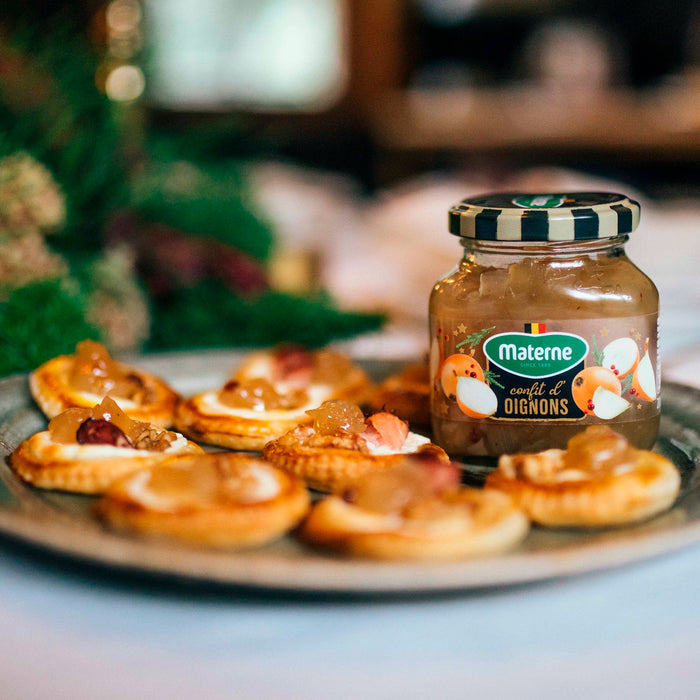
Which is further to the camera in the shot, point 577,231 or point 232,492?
point 577,231

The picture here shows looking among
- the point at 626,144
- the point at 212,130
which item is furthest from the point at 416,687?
the point at 626,144

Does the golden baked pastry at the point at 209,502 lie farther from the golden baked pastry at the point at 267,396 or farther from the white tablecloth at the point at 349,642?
the golden baked pastry at the point at 267,396

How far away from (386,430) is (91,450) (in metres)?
0.37

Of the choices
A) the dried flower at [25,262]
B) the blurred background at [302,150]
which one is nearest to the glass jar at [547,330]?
the blurred background at [302,150]

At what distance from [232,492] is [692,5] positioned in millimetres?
5030

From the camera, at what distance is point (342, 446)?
1.08 meters

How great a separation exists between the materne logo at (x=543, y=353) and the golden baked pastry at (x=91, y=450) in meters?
0.42

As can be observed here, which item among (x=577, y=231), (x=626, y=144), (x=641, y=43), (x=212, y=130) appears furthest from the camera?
(x=641, y=43)

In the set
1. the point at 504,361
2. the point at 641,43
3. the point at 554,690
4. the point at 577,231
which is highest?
the point at 641,43

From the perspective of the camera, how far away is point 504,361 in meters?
1.06

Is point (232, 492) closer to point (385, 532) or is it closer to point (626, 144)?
point (385, 532)

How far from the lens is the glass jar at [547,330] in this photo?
1047 mm

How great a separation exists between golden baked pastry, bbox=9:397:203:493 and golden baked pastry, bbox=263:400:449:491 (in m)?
0.13

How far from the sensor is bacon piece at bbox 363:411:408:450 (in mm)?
1104
